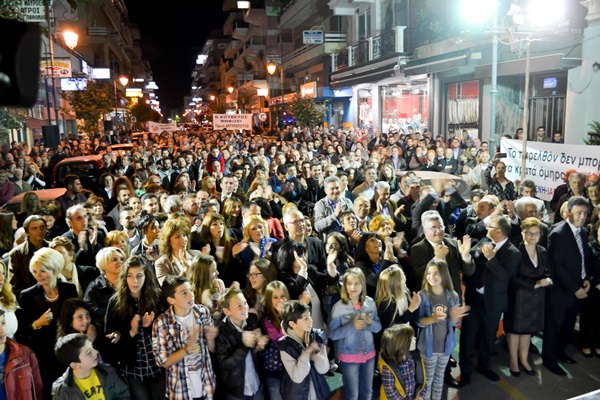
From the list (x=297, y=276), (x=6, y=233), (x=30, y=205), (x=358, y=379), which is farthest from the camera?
(x=30, y=205)

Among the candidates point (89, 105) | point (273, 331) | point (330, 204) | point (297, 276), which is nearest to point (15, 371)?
point (273, 331)

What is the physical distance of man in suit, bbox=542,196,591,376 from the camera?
21.6 ft

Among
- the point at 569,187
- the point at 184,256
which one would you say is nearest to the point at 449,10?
the point at 569,187

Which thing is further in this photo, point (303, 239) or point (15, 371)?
point (303, 239)

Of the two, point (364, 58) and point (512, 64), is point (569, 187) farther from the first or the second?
point (364, 58)

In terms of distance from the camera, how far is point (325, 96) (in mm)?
39938

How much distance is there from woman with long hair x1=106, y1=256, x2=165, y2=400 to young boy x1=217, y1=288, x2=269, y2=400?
1.93 feet

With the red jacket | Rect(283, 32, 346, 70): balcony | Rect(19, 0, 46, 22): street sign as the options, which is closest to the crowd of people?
the red jacket

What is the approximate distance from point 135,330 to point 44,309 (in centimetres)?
99

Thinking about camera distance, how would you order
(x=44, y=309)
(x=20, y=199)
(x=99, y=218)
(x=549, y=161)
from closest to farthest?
(x=44, y=309) < (x=99, y=218) < (x=20, y=199) < (x=549, y=161)

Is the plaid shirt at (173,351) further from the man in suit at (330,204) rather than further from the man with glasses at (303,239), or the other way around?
the man in suit at (330,204)

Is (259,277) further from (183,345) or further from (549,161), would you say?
(549,161)

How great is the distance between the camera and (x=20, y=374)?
4375mm

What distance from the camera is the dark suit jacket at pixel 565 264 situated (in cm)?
657
